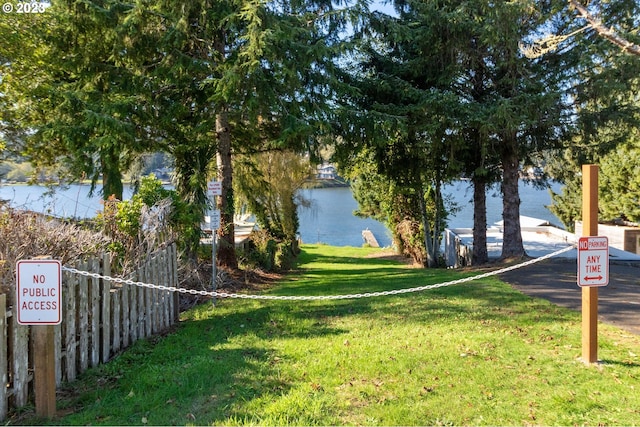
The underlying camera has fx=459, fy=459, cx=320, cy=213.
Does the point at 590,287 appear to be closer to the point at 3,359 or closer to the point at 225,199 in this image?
→ the point at 3,359

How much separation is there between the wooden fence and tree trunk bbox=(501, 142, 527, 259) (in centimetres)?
1077

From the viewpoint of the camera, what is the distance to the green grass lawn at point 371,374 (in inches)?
150

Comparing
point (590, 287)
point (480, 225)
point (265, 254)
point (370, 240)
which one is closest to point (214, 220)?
point (590, 287)

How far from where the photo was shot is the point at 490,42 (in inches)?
464

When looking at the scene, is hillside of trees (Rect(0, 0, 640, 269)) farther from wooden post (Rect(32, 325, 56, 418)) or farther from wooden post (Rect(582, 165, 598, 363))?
wooden post (Rect(582, 165, 598, 363))

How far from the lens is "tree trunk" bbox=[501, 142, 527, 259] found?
45.9 feet

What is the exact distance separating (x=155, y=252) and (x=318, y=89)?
7340mm

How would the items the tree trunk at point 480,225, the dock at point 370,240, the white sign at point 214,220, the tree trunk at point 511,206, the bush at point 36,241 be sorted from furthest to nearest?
the dock at point 370,240
the tree trunk at point 480,225
the tree trunk at point 511,206
the white sign at point 214,220
the bush at point 36,241

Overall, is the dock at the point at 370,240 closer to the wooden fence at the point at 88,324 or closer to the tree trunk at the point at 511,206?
the tree trunk at the point at 511,206

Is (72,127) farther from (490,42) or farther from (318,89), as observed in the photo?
(490,42)

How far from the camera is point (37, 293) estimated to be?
150 inches

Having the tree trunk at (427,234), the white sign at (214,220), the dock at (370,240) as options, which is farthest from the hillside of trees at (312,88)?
the dock at (370,240)

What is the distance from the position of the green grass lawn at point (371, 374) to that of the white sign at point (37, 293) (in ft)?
2.95
